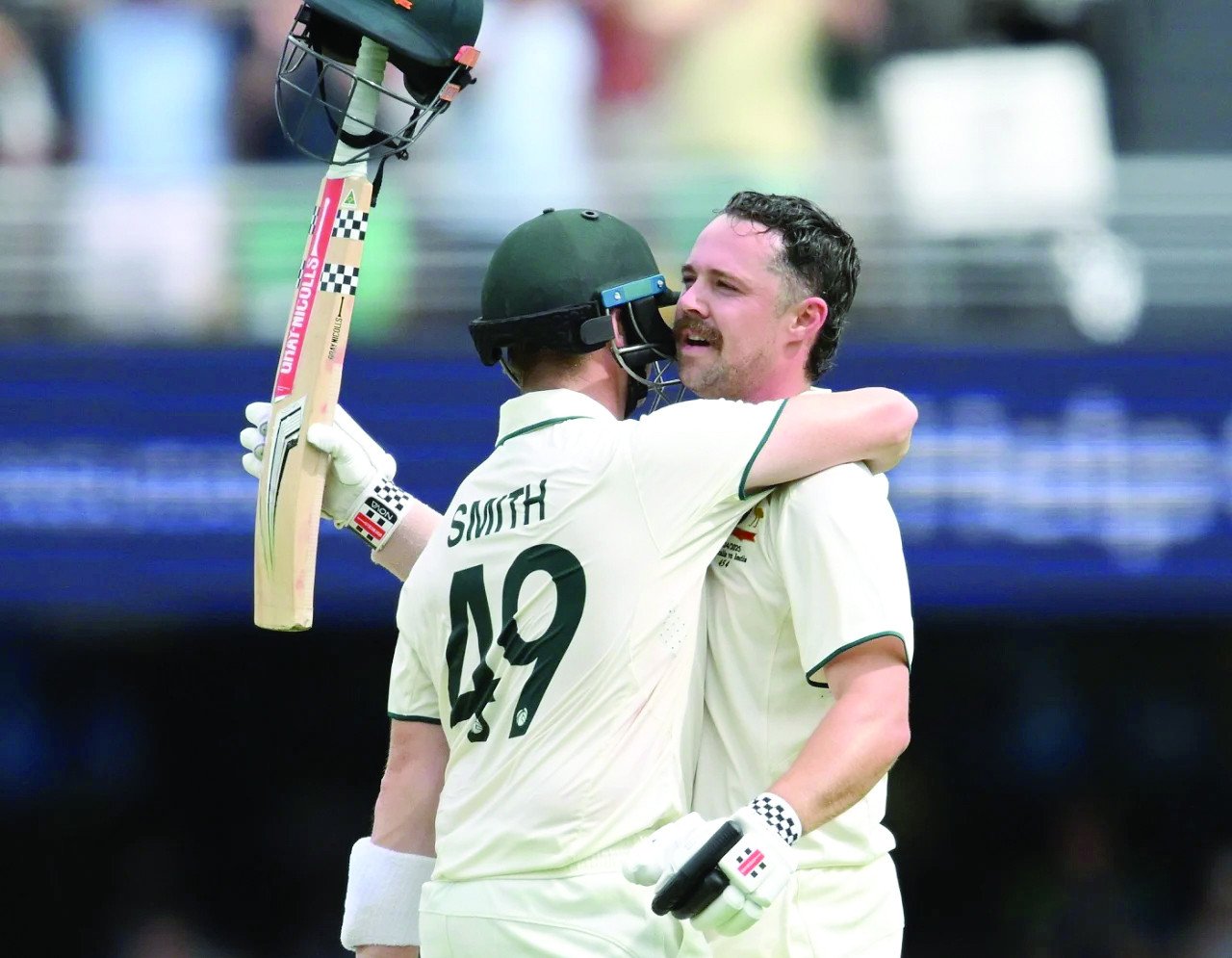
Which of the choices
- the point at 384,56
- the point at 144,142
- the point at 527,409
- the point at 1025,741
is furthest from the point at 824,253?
the point at 1025,741

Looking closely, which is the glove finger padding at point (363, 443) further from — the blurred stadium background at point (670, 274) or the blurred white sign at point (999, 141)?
the blurred white sign at point (999, 141)

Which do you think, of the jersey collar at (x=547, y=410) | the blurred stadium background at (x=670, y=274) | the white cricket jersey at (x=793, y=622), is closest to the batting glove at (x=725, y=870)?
the white cricket jersey at (x=793, y=622)

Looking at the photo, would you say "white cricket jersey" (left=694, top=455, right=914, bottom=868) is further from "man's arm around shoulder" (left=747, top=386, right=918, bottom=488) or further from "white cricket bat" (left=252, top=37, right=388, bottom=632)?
"white cricket bat" (left=252, top=37, right=388, bottom=632)

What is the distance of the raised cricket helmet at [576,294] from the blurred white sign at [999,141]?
4.34 meters

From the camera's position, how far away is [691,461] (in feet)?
10.3

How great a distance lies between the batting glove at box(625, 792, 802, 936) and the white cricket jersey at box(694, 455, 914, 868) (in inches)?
12.4

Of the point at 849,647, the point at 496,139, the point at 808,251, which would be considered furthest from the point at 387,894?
the point at 496,139

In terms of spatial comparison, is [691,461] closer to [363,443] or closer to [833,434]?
[833,434]

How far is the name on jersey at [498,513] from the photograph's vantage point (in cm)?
322

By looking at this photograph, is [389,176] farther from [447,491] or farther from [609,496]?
[609,496]

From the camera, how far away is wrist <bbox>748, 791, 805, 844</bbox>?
2.95m

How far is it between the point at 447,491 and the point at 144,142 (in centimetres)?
198

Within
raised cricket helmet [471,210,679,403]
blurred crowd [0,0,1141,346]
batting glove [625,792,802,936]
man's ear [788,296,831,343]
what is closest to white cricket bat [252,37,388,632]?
raised cricket helmet [471,210,679,403]

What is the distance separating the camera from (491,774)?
3174mm
